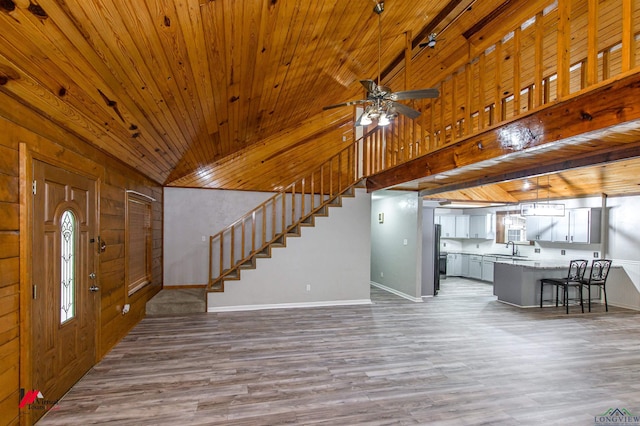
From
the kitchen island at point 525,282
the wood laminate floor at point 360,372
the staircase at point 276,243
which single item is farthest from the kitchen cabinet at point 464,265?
the staircase at point 276,243

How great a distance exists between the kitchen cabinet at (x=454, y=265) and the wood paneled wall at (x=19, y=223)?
9246mm

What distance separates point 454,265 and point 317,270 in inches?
239

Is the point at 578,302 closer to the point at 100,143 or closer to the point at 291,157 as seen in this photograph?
the point at 291,157

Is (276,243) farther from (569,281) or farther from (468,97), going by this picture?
(569,281)

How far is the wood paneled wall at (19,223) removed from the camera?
217 cm

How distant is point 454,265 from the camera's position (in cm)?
1050

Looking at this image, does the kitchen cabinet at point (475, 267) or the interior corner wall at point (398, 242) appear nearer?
the interior corner wall at point (398, 242)

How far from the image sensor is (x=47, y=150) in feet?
8.61

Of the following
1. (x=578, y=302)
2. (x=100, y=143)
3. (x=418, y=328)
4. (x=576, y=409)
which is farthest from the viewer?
(x=578, y=302)

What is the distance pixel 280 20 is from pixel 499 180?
4.40 meters

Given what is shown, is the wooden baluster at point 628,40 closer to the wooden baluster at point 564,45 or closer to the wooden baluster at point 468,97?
the wooden baluster at point 564,45

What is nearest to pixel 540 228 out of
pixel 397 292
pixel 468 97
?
pixel 397 292

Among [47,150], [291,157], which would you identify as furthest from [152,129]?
[291,157]

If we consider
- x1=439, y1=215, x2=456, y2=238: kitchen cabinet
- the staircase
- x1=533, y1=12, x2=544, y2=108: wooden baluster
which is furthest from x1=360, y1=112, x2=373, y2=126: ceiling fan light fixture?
x1=439, y1=215, x2=456, y2=238: kitchen cabinet
